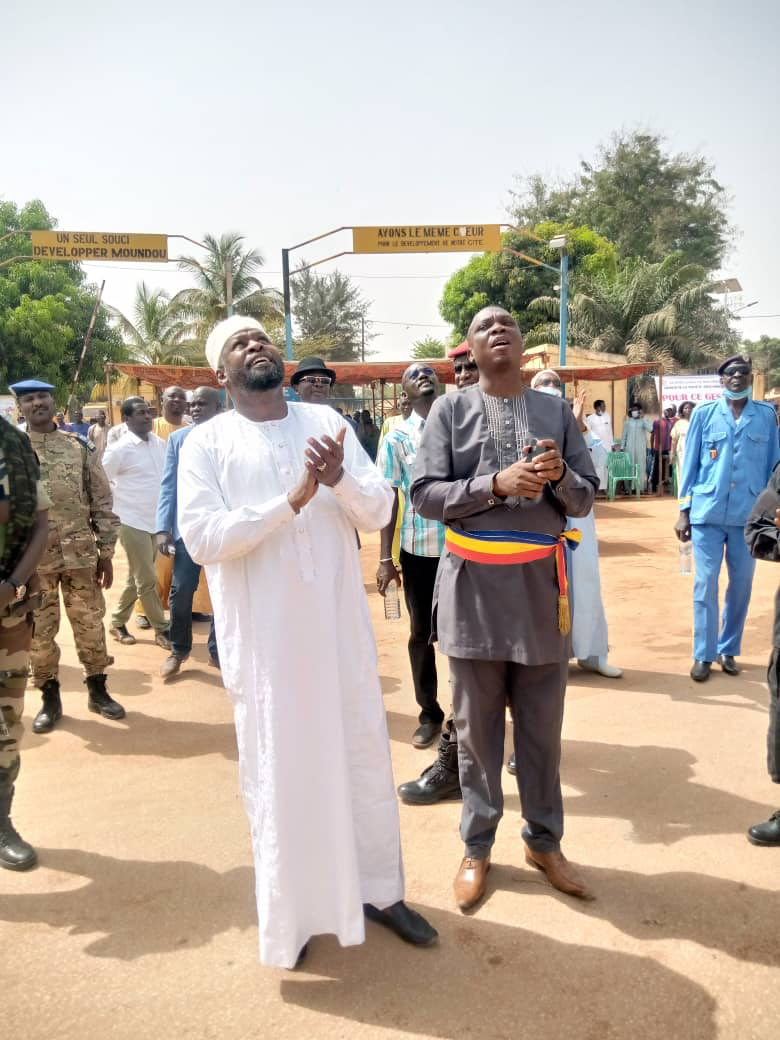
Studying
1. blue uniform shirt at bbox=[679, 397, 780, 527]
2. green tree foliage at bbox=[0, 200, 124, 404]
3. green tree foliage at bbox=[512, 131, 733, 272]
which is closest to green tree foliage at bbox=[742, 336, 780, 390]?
green tree foliage at bbox=[512, 131, 733, 272]

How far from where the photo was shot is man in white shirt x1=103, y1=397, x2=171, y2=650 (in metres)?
6.48

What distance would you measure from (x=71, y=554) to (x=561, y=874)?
11.1ft

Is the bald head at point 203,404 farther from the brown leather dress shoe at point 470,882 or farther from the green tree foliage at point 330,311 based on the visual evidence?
the green tree foliage at point 330,311

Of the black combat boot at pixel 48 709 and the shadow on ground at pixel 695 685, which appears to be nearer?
the black combat boot at pixel 48 709

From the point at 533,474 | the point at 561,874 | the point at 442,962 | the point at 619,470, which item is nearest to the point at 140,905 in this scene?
the point at 442,962

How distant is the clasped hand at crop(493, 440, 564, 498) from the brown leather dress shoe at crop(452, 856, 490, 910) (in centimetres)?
140

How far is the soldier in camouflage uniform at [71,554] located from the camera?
4781 millimetres

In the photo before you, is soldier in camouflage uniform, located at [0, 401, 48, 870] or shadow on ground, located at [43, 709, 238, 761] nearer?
soldier in camouflage uniform, located at [0, 401, 48, 870]

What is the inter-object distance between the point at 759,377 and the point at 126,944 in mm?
22978

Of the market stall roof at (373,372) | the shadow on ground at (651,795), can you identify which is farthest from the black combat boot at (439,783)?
the market stall roof at (373,372)

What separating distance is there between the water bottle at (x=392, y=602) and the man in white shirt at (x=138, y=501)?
2.93 metres

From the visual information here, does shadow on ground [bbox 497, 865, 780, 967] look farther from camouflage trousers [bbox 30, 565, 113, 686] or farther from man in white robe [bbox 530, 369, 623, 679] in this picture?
camouflage trousers [bbox 30, 565, 113, 686]

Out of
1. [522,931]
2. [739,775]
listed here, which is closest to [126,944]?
[522,931]

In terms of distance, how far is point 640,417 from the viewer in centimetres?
1686
